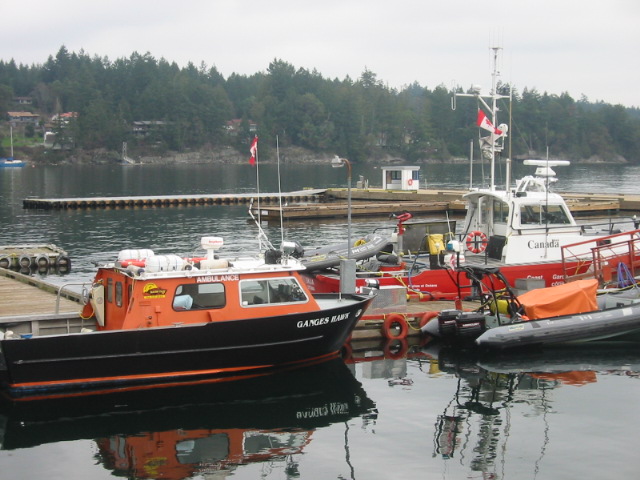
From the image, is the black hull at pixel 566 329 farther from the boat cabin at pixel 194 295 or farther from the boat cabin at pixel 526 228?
the boat cabin at pixel 526 228

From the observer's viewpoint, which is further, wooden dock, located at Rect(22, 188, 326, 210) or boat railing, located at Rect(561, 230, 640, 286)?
wooden dock, located at Rect(22, 188, 326, 210)

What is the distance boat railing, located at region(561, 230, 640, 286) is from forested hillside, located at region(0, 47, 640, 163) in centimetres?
14672

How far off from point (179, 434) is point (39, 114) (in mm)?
192020

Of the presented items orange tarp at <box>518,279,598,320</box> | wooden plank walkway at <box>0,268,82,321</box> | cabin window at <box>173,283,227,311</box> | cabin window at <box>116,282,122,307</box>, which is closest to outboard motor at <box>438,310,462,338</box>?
orange tarp at <box>518,279,598,320</box>

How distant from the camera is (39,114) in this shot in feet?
634

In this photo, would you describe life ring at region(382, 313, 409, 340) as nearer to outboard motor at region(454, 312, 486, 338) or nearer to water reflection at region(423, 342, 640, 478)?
water reflection at region(423, 342, 640, 478)

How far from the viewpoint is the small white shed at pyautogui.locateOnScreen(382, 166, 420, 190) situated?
62469 millimetres

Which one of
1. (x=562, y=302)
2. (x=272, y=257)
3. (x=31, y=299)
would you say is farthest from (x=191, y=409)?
(x=562, y=302)

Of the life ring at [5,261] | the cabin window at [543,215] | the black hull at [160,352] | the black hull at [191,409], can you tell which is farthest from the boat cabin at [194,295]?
the life ring at [5,261]

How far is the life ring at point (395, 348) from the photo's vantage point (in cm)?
1913

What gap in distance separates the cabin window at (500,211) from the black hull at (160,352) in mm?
8977

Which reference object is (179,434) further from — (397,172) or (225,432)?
(397,172)

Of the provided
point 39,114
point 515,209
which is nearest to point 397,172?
point 515,209

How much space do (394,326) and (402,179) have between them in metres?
43.6
